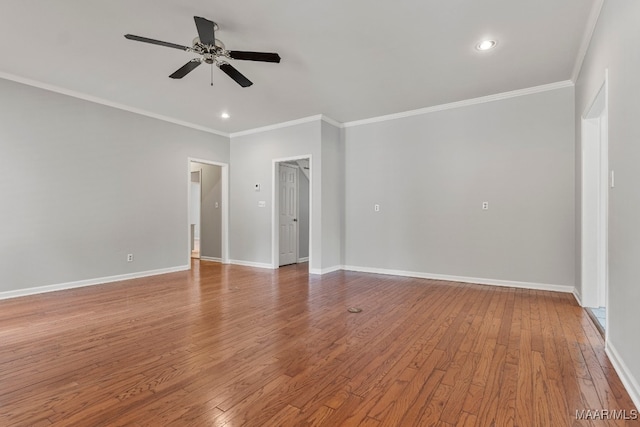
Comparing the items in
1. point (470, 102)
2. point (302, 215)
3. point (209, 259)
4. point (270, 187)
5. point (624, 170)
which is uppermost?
point (470, 102)

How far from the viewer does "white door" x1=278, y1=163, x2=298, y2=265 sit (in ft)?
21.4

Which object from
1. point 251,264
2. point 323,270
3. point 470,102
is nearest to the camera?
point 470,102

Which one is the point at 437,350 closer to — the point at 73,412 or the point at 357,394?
the point at 357,394

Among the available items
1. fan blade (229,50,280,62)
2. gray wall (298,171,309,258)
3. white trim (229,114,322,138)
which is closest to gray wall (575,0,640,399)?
fan blade (229,50,280,62)

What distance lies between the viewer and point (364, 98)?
466 cm

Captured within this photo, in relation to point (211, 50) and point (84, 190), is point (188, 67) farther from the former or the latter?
point (84, 190)

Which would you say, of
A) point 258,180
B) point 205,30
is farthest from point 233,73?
point 258,180

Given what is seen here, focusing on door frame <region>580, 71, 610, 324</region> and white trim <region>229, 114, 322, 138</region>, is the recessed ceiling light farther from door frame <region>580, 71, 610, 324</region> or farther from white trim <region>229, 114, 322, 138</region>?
white trim <region>229, 114, 322, 138</region>

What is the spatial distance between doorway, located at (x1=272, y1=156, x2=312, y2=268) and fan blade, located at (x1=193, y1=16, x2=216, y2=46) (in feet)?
10.7

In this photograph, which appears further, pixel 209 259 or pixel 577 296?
pixel 209 259

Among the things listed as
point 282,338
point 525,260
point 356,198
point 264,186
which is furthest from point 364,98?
point 282,338

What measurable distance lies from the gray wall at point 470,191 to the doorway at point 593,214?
0.68 meters

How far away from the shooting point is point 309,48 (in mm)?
3244

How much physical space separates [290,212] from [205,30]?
448cm
